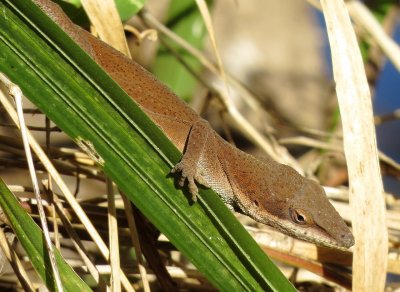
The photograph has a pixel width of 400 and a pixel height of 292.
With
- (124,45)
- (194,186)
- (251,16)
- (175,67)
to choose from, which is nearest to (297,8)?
(251,16)

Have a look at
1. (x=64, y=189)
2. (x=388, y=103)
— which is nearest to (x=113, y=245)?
(x=64, y=189)

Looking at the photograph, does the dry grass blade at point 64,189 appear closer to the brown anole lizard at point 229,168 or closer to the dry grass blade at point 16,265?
the dry grass blade at point 16,265

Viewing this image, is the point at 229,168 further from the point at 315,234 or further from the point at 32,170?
the point at 32,170

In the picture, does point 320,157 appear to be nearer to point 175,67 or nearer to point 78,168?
point 175,67

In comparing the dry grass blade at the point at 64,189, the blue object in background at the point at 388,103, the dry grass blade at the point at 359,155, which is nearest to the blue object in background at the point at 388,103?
the blue object in background at the point at 388,103

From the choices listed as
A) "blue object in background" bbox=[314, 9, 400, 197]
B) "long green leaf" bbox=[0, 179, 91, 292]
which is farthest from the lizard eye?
"blue object in background" bbox=[314, 9, 400, 197]
